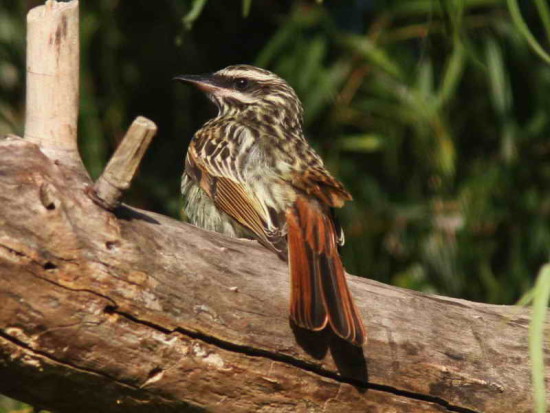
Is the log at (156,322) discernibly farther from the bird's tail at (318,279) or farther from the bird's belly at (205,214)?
the bird's belly at (205,214)

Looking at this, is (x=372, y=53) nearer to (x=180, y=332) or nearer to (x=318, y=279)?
(x=318, y=279)

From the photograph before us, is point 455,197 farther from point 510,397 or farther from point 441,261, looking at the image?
point 510,397

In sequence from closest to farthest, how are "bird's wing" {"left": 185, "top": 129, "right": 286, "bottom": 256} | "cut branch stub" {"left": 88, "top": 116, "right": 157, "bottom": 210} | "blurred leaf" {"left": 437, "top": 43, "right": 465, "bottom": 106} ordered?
"cut branch stub" {"left": 88, "top": 116, "right": 157, "bottom": 210} → "bird's wing" {"left": 185, "top": 129, "right": 286, "bottom": 256} → "blurred leaf" {"left": 437, "top": 43, "right": 465, "bottom": 106}

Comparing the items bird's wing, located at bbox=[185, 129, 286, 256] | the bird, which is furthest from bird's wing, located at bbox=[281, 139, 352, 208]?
bird's wing, located at bbox=[185, 129, 286, 256]

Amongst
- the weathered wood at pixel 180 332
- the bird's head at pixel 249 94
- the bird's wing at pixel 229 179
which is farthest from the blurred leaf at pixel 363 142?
the weathered wood at pixel 180 332

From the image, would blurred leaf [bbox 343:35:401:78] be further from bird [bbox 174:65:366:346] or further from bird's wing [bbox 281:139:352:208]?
→ bird's wing [bbox 281:139:352:208]

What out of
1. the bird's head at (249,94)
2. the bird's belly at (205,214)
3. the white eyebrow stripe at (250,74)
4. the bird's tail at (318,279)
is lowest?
the bird's belly at (205,214)
